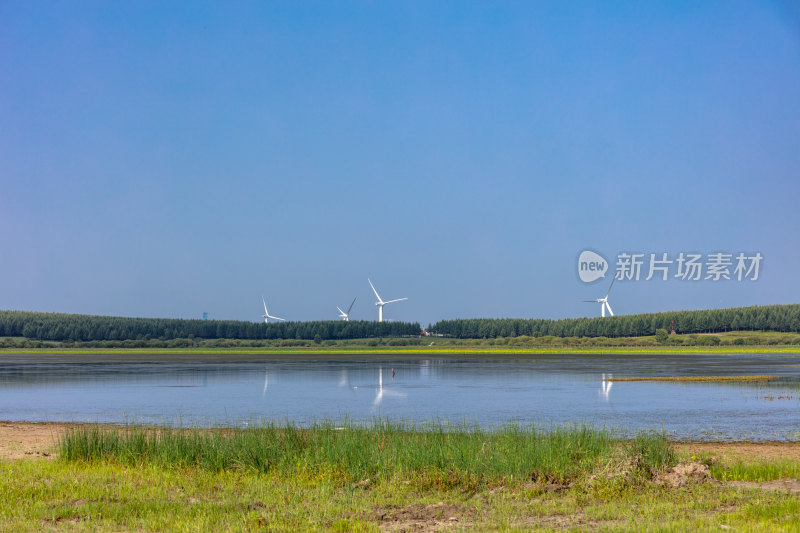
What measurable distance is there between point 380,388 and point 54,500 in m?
34.8

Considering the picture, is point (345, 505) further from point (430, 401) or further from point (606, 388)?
point (606, 388)

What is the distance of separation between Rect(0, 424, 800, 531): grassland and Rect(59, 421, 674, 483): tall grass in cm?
4

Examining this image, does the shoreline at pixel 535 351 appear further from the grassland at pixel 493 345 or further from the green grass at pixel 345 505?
the green grass at pixel 345 505

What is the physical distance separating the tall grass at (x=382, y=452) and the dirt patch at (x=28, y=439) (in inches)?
98.5

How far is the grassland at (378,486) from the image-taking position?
1404 centimetres

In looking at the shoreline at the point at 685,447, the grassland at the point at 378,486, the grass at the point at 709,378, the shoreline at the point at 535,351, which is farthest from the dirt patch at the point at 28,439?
the shoreline at the point at 535,351

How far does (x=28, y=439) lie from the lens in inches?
1051

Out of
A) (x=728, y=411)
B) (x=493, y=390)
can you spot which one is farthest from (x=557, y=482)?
(x=493, y=390)

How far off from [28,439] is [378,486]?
15561 millimetres

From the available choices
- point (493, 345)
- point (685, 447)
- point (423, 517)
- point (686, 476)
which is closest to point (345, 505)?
point (423, 517)

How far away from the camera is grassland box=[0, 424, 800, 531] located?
1404cm

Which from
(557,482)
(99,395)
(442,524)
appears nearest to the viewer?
(442,524)

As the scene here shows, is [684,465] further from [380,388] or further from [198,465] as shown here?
[380,388]

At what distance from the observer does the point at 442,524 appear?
46.2ft
